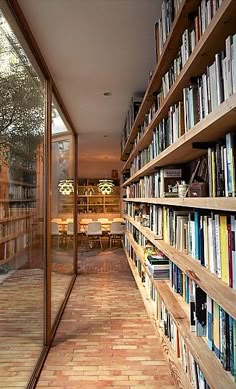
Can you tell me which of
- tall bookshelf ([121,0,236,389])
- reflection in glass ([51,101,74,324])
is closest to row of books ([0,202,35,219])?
tall bookshelf ([121,0,236,389])

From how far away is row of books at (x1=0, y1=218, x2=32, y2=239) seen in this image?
65.1 inches

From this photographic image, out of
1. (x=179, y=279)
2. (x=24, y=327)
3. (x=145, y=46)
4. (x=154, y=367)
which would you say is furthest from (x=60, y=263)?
(x=145, y=46)

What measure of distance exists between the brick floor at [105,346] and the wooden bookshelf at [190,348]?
0.22 metres

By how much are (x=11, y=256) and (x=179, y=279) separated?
110cm

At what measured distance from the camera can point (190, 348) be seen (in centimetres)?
136

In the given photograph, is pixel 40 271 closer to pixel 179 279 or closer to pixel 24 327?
pixel 24 327

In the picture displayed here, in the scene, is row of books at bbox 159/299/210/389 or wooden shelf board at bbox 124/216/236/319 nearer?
wooden shelf board at bbox 124/216/236/319

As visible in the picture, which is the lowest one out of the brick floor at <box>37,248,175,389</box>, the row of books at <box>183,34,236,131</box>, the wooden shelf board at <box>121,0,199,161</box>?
the brick floor at <box>37,248,175,389</box>

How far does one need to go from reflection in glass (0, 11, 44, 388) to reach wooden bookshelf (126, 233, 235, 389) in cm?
99

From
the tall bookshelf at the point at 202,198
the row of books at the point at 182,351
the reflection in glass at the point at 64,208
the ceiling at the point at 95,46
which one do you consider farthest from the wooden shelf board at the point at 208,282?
the reflection in glass at the point at 64,208

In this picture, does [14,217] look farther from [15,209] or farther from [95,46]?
[95,46]

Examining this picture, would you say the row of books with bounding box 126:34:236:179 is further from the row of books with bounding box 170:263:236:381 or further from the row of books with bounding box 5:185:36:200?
the row of books with bounding box 5:185:36:200

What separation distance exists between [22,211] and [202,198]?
136 centimetres

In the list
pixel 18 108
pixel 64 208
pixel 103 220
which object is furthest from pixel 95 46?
pixel 103 220
